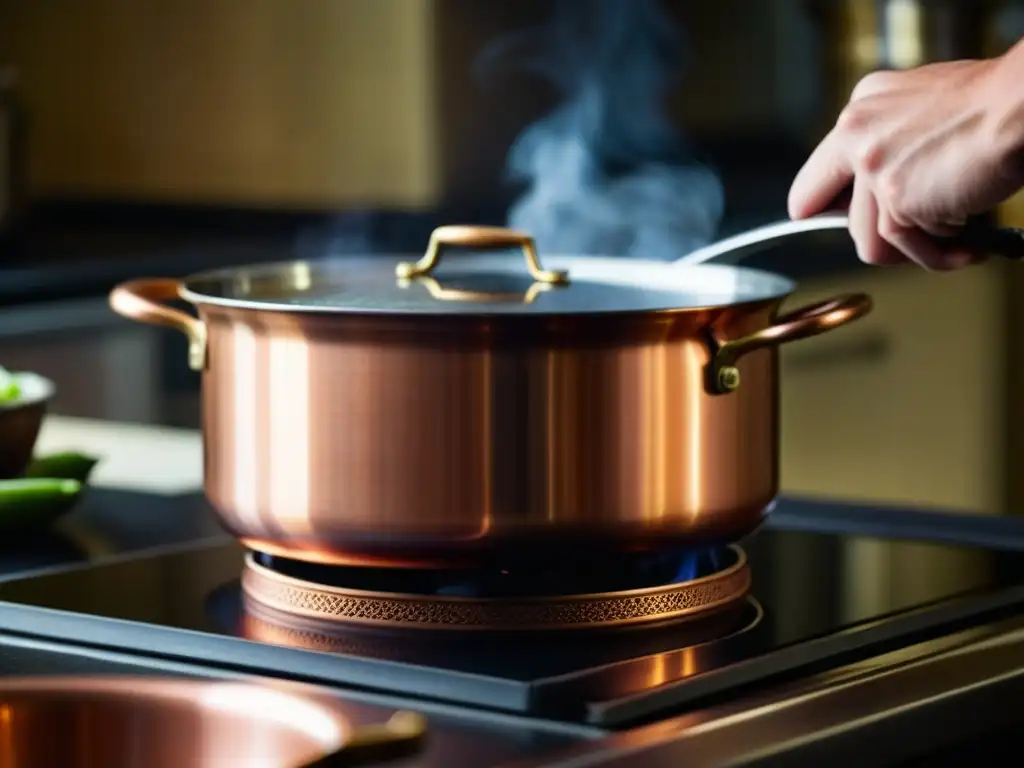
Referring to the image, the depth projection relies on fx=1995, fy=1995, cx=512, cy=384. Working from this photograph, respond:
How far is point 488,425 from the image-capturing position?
0.90m

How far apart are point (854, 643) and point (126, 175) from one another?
245cm

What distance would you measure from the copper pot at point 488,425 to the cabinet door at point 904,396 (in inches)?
66.6

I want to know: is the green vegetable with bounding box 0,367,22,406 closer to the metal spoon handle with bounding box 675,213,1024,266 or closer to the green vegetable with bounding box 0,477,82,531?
the green vegetable with bounding box 0,477,82,531

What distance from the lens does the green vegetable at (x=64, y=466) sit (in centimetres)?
122

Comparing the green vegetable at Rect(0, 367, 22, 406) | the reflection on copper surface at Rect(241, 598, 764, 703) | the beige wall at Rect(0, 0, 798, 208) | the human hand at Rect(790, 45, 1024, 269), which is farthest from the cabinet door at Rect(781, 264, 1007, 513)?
the reflection on copper surface at Rect(241, 598, 764, 703)

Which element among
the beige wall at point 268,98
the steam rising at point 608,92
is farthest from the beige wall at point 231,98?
the steam rising at point 608,92

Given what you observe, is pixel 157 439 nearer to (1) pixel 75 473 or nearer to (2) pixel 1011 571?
(1) pixel 75 473

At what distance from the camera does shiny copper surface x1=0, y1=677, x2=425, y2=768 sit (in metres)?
0.79

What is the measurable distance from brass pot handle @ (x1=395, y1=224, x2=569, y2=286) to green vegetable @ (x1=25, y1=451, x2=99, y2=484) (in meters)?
0.28

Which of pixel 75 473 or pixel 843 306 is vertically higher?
pixel 843 306

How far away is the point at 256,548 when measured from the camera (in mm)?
976

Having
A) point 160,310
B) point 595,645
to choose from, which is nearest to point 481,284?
point 160,310

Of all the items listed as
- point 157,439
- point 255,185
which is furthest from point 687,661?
point 255,185

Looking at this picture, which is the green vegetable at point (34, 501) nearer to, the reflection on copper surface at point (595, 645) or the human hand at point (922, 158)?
the reflection on copper surface at point (595, 645)
